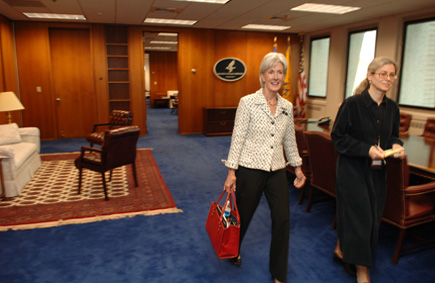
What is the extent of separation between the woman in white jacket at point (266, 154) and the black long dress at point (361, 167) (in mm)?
318

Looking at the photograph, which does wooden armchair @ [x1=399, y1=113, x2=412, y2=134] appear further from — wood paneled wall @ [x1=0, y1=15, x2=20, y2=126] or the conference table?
wood paneled wall @ [x1=0, y1=15, x2=20, y2=126]

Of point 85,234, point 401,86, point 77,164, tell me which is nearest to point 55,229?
point 85,234

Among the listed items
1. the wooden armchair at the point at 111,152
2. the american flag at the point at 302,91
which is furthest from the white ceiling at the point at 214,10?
the wooden armchair at the point at 111,152

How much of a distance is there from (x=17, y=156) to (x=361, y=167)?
4.12 meters

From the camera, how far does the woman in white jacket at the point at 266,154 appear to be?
6.91ft

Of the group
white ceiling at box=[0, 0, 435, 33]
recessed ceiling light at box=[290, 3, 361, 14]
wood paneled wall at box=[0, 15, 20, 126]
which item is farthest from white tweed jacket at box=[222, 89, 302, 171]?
wood paneled wall at box=[0, 15, 20, 126]

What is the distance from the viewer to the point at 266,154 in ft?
6.90

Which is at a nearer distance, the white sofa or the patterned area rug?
the patterned area rug

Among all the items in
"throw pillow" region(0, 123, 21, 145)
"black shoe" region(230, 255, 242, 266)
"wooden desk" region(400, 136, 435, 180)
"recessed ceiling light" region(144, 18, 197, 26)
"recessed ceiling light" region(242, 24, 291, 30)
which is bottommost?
"black shoe" region(230, 255, 242, 266)

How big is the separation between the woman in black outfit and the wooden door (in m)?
7.27

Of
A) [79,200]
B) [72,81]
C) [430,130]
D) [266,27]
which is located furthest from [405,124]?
[72,81]

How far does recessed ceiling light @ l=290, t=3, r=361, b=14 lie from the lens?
611cm

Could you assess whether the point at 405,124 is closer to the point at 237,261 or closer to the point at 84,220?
the point at 237,261

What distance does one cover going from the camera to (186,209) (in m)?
3.75
